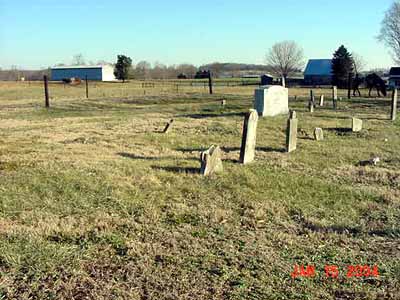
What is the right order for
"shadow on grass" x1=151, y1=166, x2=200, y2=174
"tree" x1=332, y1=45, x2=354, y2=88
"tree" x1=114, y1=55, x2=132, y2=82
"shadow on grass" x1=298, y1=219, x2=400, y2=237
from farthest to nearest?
"tree" x1=114, y1=55, x2=132, y2=82 < "tree" x1=332, y1=45, x2=354, y2=88 < "shadow on grass" x1=151, y1=166, x2=200, y2=174 < "shadow on grass" x1=298, y1=219, x2=400, y2=237

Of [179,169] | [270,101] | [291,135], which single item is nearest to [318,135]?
[291,135]

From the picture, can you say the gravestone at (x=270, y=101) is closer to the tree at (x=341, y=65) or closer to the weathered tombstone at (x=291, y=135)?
the weathered tombstone at (x=291, y=135)

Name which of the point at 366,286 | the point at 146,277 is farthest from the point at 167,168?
the point at 366,286

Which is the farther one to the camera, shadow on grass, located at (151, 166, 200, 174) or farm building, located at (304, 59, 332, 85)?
farm building, located at (304, 59, 332, 85)

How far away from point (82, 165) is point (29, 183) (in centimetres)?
129

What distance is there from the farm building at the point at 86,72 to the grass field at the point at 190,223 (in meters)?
93.2

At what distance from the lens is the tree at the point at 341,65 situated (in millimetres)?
53375

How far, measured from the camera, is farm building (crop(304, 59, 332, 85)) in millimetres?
73438

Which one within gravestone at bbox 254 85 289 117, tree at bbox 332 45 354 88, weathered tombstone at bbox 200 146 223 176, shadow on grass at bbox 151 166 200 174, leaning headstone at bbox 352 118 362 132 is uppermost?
tree at bbox 332 45 354 88

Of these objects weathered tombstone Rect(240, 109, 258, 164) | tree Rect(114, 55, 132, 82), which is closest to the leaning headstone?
weathered tombstone Rect(240, 109, 258, 164)
